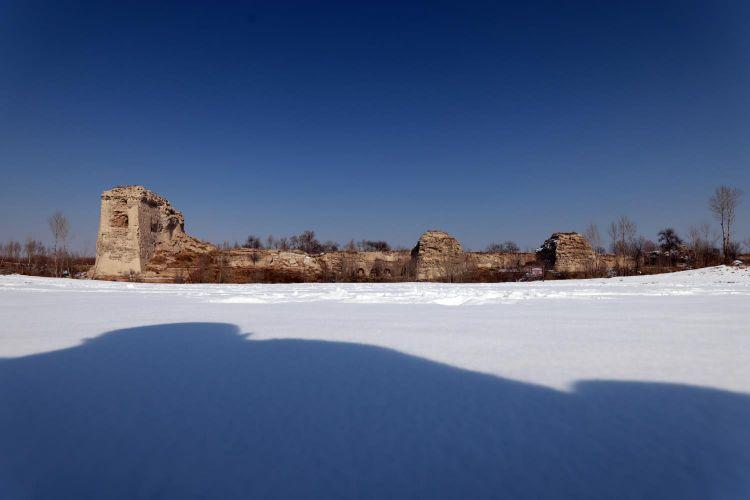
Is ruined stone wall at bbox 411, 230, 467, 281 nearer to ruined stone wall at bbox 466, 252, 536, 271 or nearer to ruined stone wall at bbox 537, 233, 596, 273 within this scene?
ruined stone wall at bbox 537, 233, 596, 273

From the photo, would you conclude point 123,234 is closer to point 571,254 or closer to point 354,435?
point 354,435

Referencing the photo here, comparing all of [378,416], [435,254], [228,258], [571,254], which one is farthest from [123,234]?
[571,254]

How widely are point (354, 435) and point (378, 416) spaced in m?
0.13

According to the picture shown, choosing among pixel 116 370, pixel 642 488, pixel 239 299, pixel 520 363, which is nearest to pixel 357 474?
pixel 642 488

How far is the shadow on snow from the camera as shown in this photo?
0.70 m

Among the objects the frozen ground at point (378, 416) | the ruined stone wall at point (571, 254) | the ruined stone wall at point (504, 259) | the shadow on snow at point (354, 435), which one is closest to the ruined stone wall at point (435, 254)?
the ruined stone wall at point (571, 254)

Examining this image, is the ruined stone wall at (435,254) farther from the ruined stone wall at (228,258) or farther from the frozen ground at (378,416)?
the frozen ground at (378,416)

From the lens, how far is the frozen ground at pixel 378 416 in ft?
2.35

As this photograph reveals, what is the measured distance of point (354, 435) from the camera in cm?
90

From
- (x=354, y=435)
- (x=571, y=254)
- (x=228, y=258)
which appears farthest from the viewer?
(x=571, y=254)

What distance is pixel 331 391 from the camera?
3.89ft

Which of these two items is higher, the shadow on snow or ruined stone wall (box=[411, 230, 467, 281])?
ruined stone wall (box=[411, 230, 467, 281])

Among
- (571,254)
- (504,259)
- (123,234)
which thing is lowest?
(504,259)

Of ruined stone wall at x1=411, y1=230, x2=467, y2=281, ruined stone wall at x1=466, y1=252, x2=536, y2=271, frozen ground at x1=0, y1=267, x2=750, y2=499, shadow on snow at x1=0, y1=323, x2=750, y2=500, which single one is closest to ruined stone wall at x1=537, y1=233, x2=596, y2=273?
ruined stone wall at x1=411, y1=230, x2=467, y2=281
